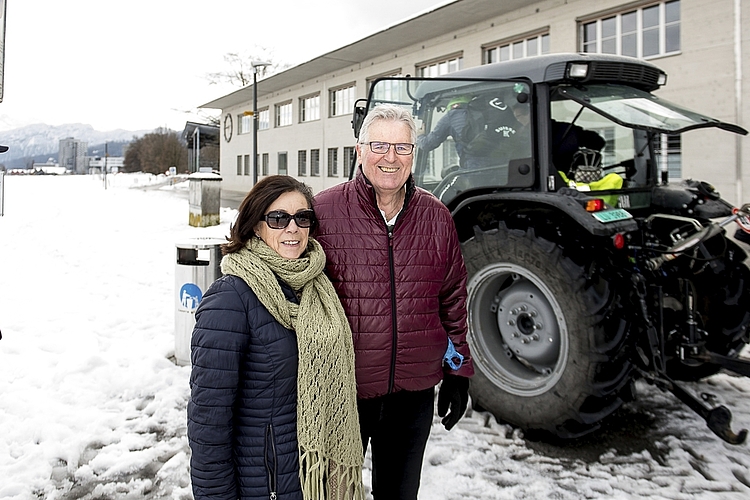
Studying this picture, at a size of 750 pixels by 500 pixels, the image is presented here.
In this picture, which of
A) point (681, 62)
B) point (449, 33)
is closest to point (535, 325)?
point (681, 62)

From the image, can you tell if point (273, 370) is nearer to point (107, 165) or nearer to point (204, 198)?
point (204, 198)

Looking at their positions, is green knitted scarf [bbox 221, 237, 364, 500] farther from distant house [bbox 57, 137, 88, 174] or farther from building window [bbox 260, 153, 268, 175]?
distant house [bbox 57, 137, 88, 174]

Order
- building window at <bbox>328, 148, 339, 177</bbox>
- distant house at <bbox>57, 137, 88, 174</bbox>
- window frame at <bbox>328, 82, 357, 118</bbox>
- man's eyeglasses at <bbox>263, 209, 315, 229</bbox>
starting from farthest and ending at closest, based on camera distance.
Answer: distant house at <bbox>57, 137, 88, 174</bbox>, building window at <bbox>328, 148, 339, 177</bbox>, window frame at <bbox>328, 82, 357, 118</bbox>, man's eyeglasses at <bbox>263, 209, 315, 229</bbox>

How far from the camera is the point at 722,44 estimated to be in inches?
468

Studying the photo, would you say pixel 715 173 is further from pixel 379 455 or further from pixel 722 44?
pixel 379 455

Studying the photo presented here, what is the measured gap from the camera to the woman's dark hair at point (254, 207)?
2156 mm

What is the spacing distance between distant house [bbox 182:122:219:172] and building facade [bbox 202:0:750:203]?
55.1 feet

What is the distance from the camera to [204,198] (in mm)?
13484

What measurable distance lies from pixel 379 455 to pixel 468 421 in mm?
1679

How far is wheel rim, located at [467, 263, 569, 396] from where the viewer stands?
380cm

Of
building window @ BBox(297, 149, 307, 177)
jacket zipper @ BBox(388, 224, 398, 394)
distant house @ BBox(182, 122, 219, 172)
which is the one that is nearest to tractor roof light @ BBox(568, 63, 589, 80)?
jacket zipper @ BBox(388, 224, 398, 394)

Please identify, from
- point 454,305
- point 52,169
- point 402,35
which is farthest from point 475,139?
point 52,169

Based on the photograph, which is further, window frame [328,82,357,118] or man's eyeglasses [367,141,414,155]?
window frame [328,82,357,118]

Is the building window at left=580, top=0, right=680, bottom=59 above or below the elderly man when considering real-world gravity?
above
